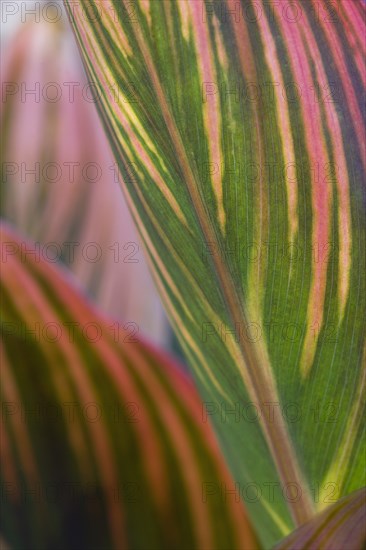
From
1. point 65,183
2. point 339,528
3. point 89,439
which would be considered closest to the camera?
point 339,528

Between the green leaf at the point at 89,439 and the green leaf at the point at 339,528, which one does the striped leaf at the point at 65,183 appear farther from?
the green leaf at the point at 339,528

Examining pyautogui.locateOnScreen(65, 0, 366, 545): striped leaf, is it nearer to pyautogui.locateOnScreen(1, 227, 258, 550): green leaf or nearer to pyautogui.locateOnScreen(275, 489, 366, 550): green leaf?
pyautogui.locateOnScreen(275, 489, 366, 550): green leaf

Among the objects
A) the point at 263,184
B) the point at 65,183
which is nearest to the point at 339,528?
the point at 263,184

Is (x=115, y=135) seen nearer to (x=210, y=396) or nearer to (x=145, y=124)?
(x=145, y=124)

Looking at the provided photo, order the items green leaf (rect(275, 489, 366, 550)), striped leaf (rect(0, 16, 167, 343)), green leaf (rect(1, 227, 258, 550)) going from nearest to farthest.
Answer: green leaf (rect(275, 489, 366, 550)) → green leaf (rect(1, 227, 258, 550)) → striped leaf (rect(0, 16, 167, 343))

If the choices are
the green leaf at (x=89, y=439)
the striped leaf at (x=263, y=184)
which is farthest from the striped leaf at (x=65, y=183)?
the striped leaf at (x=263, y=184)

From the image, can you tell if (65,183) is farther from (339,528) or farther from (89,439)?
(339,528)

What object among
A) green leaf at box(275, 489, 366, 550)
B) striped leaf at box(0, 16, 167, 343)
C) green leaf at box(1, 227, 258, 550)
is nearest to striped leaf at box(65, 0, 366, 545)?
green leaf at box(275, 489, 366, 550)
